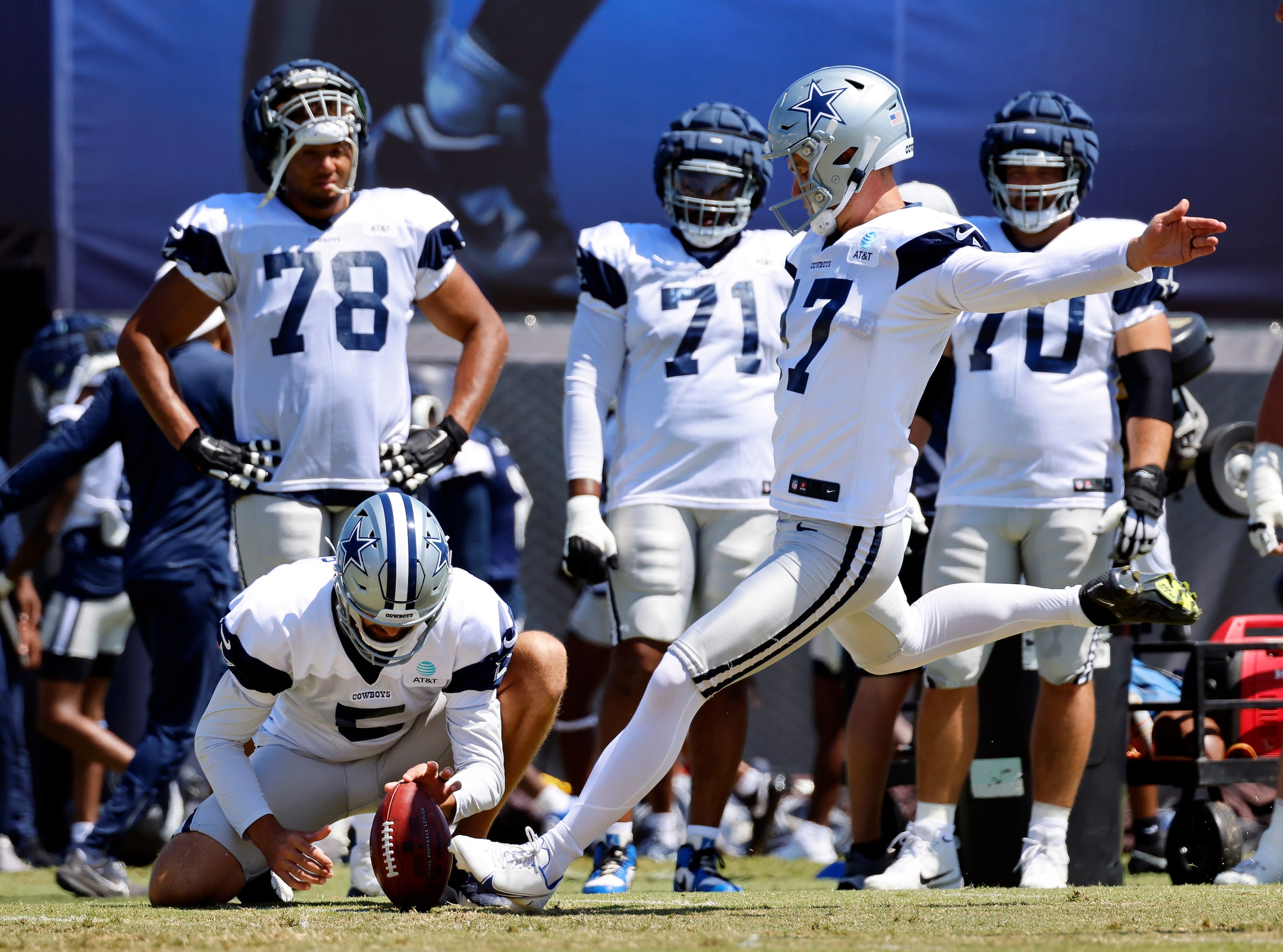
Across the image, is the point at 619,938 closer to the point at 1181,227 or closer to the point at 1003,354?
the point at 1181,227

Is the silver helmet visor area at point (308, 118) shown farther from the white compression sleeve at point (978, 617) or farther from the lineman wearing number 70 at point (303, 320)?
the white compression sleeve at point (978, 617)

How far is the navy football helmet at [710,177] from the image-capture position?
4.93 m

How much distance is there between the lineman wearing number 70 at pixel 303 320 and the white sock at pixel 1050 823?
1.87m

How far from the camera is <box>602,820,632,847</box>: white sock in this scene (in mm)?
4535

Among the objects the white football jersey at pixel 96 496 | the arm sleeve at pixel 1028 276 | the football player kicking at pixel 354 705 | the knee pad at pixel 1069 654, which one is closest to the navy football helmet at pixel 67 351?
the white football jersey at pixel 96 496

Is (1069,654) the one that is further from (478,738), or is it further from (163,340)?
(163,340)

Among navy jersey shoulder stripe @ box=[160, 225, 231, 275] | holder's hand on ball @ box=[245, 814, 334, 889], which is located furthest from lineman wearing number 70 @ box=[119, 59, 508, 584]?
holder's hand on ball @ box=[245, 814, 334, 889]

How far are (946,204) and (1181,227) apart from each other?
1906 millimetres

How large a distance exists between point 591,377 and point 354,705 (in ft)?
4.80

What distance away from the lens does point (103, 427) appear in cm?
528

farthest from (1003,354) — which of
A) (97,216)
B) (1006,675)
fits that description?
(97,216)

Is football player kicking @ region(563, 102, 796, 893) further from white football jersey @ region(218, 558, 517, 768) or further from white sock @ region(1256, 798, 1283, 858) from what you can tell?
white sock @ region(1256, 798, 1283, 858)

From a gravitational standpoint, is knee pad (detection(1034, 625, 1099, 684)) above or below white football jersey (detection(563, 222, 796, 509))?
below

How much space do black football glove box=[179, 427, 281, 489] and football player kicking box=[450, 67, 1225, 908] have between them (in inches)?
49.3
